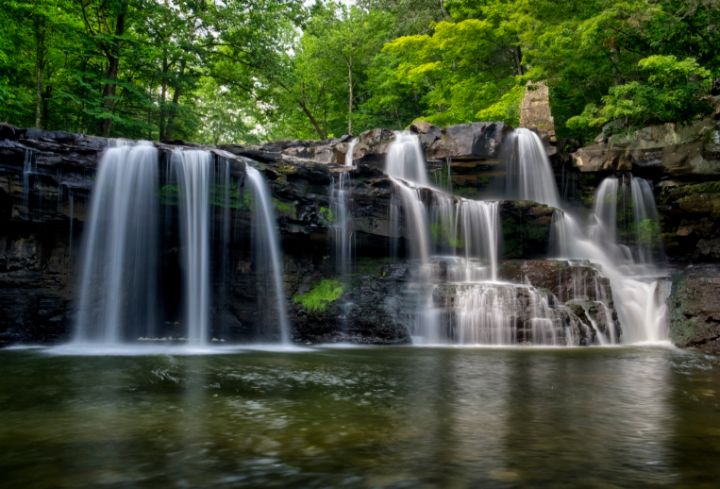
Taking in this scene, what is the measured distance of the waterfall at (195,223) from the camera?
12.9 meters

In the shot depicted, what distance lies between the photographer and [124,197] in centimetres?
1263

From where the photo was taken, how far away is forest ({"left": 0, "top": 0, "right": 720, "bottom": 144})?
17.1 m

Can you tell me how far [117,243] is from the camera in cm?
1263

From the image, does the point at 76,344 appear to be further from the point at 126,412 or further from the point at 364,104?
A: the point at 364,104

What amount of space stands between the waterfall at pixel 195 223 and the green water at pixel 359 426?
482 centimetres

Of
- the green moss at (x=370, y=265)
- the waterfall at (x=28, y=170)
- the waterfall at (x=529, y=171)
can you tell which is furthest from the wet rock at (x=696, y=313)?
the waterfall at (x=28, y=170)

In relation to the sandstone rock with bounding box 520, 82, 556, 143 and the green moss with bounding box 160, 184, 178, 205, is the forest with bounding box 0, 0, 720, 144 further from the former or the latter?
the green moss with bounding box 160, 184, 178, 205

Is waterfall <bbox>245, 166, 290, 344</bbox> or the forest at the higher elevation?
the forest

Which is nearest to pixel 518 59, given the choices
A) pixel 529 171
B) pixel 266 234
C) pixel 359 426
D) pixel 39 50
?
pixel 529 171

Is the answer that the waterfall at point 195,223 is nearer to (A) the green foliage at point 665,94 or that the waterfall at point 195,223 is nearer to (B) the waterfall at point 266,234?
(B) the waterfall at point 266,234

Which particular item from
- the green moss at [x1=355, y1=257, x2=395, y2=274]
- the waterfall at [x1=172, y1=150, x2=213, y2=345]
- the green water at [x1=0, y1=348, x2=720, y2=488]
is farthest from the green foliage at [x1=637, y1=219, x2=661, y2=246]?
the waterfall at [x1=172, y1=150, x2=213, y2=345]

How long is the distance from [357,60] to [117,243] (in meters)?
21.4

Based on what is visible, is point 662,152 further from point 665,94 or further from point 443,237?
point 443,237

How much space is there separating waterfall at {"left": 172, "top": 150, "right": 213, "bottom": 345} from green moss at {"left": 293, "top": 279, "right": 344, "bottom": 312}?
2.42 meters
